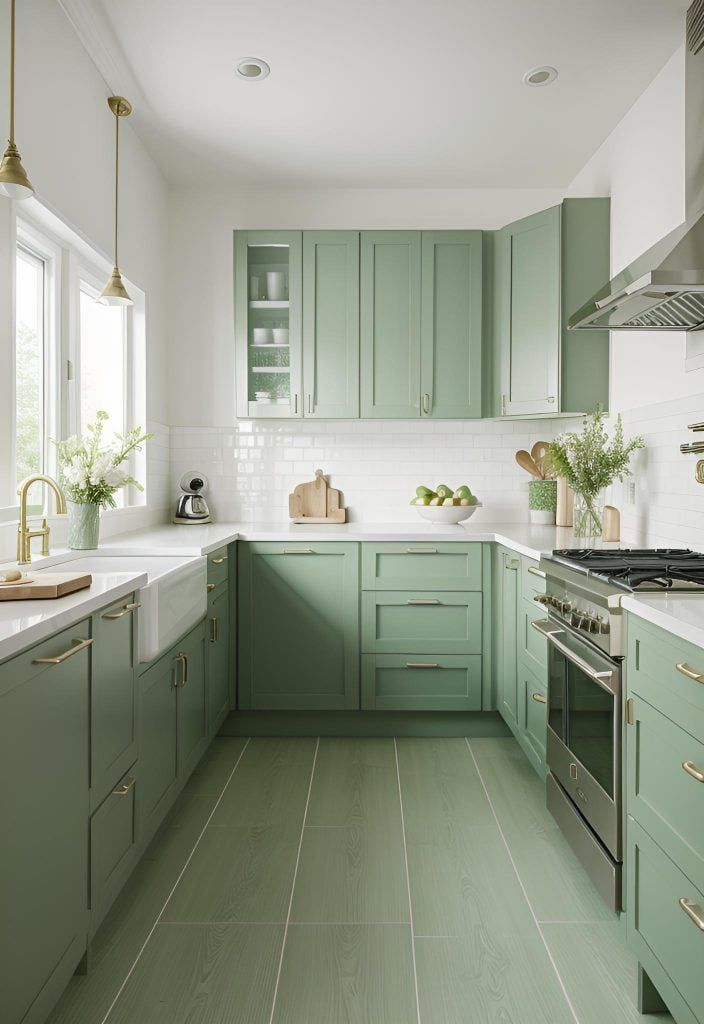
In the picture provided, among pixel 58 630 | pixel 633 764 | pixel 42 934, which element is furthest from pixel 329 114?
pixel 42 934

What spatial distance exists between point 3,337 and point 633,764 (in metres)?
2.17

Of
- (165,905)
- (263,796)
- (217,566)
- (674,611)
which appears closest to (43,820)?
(165,905)

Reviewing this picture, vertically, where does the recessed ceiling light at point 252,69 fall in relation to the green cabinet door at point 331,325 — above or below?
above

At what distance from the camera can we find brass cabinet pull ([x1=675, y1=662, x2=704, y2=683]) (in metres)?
1.34

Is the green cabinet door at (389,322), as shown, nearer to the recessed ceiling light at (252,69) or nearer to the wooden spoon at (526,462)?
the wooden spoon at (526,462)

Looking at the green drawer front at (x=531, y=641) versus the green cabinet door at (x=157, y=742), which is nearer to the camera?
the green cabinet door at (x=157, y=742)

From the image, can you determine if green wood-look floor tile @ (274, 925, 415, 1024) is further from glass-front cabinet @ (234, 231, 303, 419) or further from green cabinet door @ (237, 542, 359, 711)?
glass-front cabinet @ (234, 231, 303, 419)

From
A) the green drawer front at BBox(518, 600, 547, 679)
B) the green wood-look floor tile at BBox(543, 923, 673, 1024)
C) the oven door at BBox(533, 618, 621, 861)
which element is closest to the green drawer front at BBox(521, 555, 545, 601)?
the green drawer front at BBox(518, 600, 547, 679)

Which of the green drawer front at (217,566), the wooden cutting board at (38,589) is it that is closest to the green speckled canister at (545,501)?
the green drawer front at (217,566)

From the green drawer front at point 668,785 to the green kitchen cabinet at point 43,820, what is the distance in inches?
48.9

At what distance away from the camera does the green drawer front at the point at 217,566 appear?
9.68 ft

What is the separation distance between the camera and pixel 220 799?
272 cm

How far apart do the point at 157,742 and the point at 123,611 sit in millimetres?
561

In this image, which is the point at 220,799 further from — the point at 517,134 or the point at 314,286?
the point at 517,134
